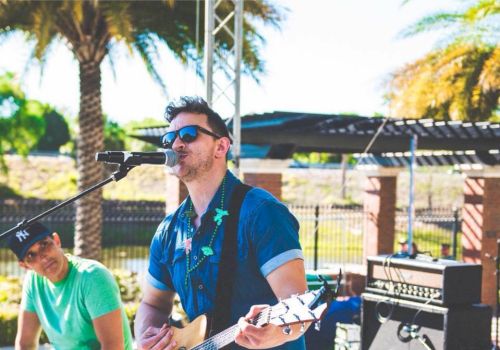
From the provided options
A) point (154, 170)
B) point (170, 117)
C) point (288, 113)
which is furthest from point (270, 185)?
point (154, 170)

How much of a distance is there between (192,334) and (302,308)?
0.75 m

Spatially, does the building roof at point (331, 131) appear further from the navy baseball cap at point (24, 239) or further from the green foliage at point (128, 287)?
the navy baseball cap at point (24, 239)

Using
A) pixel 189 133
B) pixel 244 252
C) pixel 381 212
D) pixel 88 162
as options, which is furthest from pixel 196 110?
pixel 381 212

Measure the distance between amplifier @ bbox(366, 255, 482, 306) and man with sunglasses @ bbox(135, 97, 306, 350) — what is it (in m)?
3.24

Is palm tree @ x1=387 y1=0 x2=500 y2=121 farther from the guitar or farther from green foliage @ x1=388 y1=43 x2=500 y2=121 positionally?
the guitar

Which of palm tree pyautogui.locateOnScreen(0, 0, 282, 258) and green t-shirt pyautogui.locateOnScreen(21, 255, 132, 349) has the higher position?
palm tree pyautogui.locateOnScreen(0, 0, 282, 258)

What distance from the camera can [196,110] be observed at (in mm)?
2711

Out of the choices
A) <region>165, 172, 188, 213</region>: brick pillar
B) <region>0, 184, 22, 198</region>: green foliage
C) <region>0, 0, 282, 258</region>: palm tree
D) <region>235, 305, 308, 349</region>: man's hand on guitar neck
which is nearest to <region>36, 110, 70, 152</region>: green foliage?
<region>0, 184, 22, 198</region>: green foliage

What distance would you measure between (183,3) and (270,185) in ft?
11.0

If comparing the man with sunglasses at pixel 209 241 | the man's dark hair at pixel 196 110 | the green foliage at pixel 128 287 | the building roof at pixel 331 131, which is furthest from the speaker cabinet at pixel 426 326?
the green foliage at pixel 128 287

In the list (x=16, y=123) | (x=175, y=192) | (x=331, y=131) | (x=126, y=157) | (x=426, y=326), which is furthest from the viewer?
(x=16, y=123)

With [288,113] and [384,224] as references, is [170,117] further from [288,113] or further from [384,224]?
[384,224]

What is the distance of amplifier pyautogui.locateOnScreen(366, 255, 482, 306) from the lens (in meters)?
5.51

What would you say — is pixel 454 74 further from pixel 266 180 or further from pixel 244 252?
pixel 244 252
